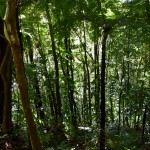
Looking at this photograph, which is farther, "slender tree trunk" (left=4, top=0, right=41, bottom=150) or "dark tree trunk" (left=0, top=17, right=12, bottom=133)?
"dark tree trunk" (left=0, top=17, right=12, bottom=133)

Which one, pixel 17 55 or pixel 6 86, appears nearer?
pixel 17 55

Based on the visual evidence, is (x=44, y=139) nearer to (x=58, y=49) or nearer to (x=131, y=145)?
(x=131, y=145)

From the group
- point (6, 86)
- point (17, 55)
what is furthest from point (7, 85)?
point (17, 55)

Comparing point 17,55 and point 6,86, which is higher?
point 17,55

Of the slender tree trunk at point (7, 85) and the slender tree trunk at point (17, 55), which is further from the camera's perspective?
the slender tree trunk at point (7, 85)

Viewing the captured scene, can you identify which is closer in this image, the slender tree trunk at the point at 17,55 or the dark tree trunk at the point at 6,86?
the slender tree trunk at the point at 17,55

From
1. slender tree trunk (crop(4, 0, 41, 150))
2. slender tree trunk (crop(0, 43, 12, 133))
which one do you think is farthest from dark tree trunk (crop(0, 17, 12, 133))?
slender tree trunk (crop(4, 0, 41, 150))

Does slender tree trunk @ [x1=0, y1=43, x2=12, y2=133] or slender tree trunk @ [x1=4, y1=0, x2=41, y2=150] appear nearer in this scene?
slender tree trunk @ [x1=4, y1=0, x2=41, y2=150]

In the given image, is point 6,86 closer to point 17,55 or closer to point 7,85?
point 7,85

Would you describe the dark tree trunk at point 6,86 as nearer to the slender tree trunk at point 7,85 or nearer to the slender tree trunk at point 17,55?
→ the slender tree trunk at point 7,85

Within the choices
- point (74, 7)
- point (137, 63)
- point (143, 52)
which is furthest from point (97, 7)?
point (137, 63)

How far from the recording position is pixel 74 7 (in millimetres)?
5758

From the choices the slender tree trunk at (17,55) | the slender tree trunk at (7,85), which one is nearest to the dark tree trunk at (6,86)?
the slender tree trunk at (7,85)

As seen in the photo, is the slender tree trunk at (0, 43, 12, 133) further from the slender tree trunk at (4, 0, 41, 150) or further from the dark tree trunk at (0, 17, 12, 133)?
the slender tree trunk at (4, 0, 41, 150)
